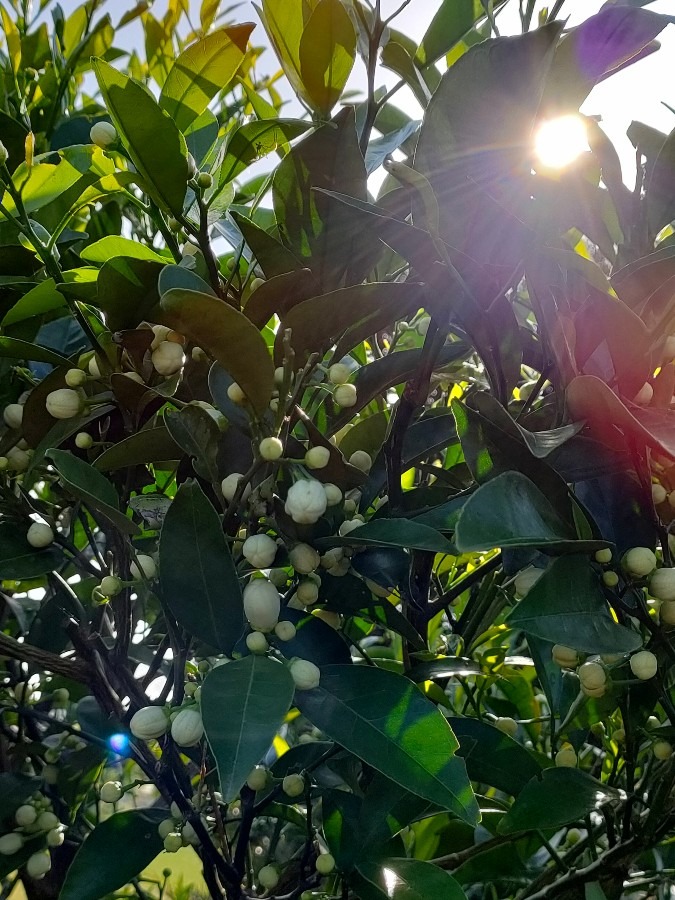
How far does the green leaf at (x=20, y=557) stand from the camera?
1.73 ft

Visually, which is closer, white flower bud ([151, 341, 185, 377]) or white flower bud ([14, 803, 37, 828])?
white flower bud ([151, 341, 185, 377])

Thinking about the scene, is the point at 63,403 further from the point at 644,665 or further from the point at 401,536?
the point at 644,665

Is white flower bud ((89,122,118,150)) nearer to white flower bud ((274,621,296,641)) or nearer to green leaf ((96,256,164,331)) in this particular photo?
green leaf ((96,256,164,331))

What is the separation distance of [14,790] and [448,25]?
2.28ft

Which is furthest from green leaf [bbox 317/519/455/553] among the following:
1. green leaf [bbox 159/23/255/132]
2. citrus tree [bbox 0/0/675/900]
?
green leaf [bbox 159/23/255/132]

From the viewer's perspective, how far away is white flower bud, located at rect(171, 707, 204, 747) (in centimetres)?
40

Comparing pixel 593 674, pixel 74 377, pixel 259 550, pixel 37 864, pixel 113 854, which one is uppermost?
pixel 74 377

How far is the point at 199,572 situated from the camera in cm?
40

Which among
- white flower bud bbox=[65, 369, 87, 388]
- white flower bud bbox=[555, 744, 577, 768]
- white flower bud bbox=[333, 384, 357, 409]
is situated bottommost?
white flower bud bbox=[555, 744, 577, 768]

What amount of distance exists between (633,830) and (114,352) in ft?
1.66

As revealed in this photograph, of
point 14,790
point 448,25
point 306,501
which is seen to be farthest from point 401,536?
point 14,790

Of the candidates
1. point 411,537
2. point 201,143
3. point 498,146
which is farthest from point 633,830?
point 201,143

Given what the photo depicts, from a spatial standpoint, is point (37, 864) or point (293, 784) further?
point (37, 864)

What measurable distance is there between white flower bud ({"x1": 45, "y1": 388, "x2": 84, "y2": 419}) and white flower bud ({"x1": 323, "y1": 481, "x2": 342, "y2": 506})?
6.5 inches
